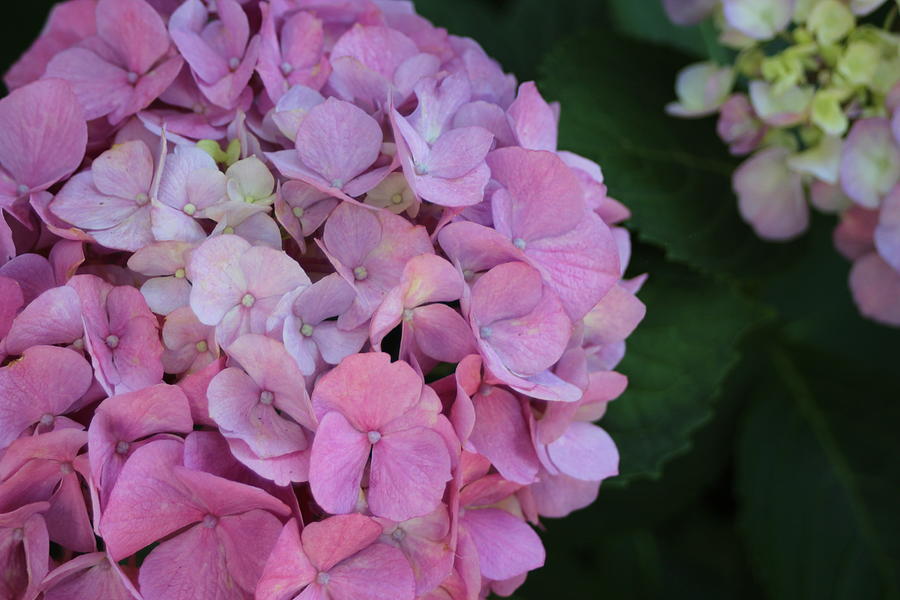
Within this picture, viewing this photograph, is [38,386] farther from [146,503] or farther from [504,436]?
[504,436]

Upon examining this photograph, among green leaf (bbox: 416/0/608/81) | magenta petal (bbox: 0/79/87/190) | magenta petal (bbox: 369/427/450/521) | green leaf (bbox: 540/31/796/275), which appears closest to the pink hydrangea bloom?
magenta petal (bbox: 369/427/450/521)

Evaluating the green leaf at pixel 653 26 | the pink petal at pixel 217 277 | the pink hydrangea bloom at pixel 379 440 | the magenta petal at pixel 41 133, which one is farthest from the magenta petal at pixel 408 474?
the green leaf at pixel 653 26

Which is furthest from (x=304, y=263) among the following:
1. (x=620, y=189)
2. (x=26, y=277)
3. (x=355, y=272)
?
(x=620, y=189)

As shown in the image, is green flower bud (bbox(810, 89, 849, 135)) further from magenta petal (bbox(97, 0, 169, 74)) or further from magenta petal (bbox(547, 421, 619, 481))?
magenta petal (bbox(97, 0, 169, 74))

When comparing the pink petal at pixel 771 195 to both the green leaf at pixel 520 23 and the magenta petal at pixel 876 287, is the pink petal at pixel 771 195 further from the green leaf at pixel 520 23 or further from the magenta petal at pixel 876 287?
the green leaf at pixel 520 23

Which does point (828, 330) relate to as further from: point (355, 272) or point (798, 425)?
→ point (355, 272)

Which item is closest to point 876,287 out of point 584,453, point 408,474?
point 584,453

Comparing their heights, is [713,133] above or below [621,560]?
above
